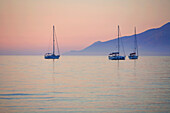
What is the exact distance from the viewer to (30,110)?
1328 cm

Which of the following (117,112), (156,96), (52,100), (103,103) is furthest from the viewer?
(156,96)

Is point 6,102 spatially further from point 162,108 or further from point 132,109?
point 162,108

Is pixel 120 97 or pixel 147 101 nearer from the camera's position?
pixel 147 101

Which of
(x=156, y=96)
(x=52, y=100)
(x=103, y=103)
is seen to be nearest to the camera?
(x=103, y=103)

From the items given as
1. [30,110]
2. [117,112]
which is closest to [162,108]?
[117,112]

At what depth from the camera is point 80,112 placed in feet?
42.5

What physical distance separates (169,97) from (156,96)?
3.07ft

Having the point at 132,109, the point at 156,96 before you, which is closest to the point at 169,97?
the point at 156,96

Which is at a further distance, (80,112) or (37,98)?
(37,98)

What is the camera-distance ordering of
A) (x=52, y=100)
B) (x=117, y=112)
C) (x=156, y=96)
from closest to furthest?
1. (x=117, y=112)
2. (x=52, y=100)
3. (x=156, y=96)

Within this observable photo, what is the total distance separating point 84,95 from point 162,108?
6248 mm

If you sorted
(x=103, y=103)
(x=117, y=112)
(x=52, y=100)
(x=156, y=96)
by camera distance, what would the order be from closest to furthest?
(x=117, y=112) → (x=103, y=103) → (x=52, y=100) → (x=156, y=96)

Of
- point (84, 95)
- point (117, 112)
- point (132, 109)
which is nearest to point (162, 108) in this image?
point (132, 109)

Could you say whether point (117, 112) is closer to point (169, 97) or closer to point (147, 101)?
point (147, 101)
